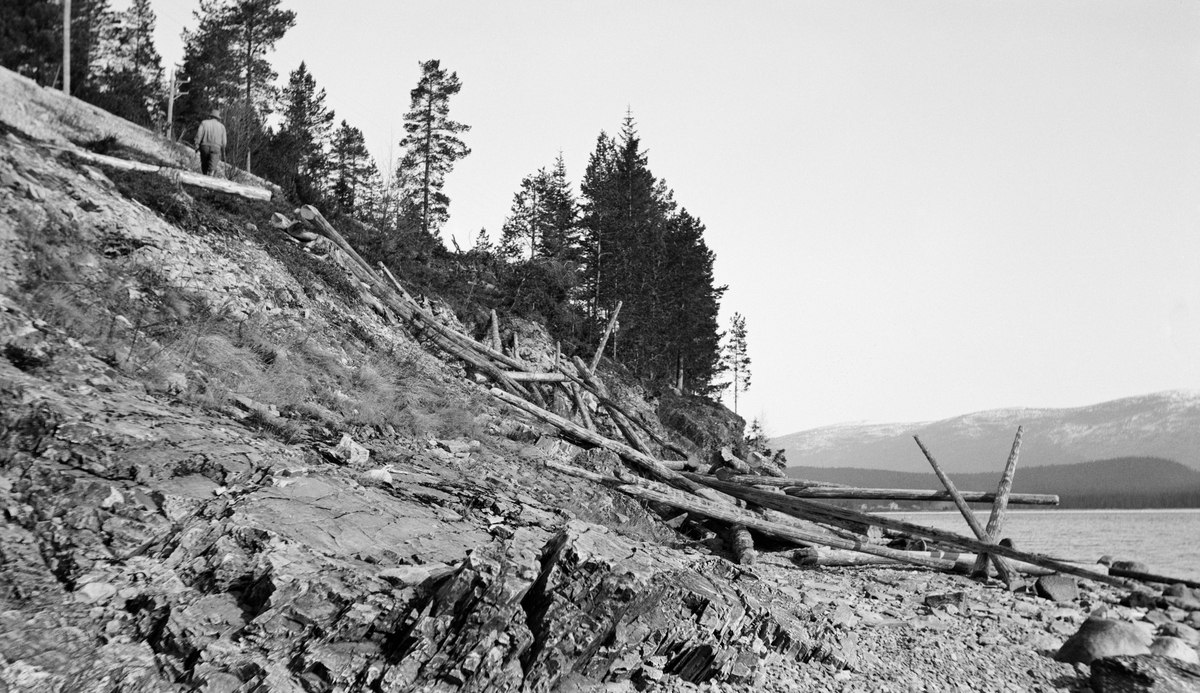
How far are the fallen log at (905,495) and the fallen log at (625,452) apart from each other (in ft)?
8.30

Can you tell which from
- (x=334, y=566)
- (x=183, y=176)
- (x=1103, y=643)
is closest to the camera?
(x=334, y=566)

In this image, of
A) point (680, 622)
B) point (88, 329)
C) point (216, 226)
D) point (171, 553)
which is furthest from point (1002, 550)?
point (216, 226)

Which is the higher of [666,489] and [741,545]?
[666,489]

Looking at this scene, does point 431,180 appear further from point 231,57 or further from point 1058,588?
point 1058,588

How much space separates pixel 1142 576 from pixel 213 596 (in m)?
11.0

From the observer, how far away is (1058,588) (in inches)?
344

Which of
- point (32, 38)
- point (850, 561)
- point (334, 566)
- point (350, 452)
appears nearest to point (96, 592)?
point (334, 566)

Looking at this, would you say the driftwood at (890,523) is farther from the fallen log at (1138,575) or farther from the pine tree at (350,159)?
the pine tree at (350,159)

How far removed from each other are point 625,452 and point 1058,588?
23.3 ft

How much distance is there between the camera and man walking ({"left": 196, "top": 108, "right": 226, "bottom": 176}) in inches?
622

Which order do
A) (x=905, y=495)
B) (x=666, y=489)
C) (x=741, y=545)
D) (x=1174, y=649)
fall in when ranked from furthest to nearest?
(x=905, y=495), (x=666, y=489), (x=741, y=545), (x=1174, y=649)

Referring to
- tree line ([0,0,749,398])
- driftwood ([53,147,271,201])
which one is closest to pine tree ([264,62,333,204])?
tree line ([0,0,749,398])

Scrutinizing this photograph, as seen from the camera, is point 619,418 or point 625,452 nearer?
point 625,452

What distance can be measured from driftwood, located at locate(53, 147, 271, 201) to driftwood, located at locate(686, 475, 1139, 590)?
1260 centimetres
